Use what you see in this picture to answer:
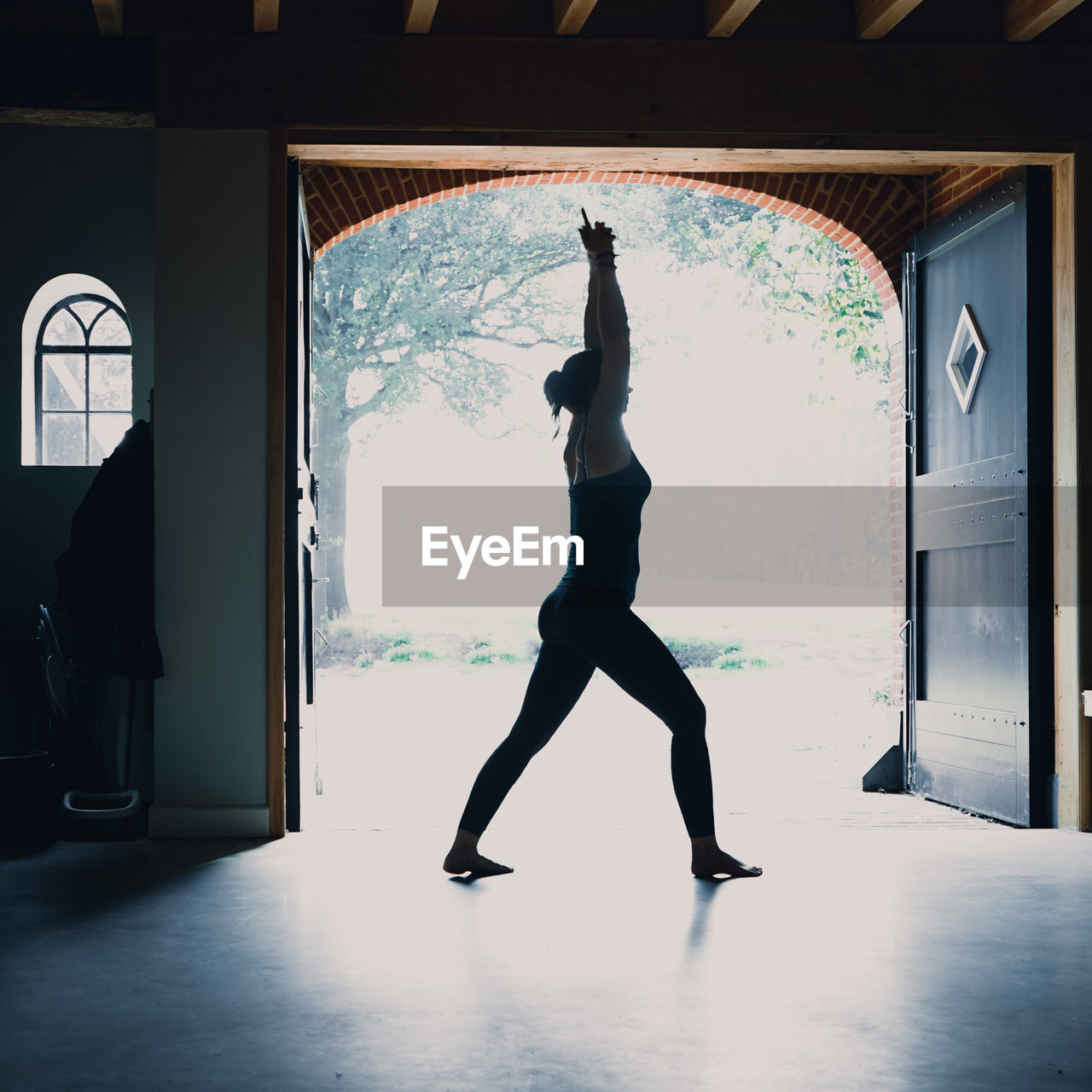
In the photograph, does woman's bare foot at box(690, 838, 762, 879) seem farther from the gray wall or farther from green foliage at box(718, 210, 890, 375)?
green foliage at box(718, 210, 890, 375)

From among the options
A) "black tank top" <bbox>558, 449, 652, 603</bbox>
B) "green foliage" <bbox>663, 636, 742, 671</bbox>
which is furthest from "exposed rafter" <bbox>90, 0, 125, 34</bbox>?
"green foliage" <bbox>663, 636, 742, 671</bbox>

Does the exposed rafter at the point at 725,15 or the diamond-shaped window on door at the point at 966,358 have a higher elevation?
Result: the exposed rafter at the point at 725,15

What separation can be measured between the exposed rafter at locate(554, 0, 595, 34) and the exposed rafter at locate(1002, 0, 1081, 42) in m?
1.53

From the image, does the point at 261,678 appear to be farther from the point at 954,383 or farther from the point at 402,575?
the point at 402,575

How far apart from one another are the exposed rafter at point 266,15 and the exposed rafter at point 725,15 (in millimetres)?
1480

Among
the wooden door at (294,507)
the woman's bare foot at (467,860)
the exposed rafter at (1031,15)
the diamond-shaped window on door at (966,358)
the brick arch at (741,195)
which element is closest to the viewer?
the woman's bare foot at (467,860)

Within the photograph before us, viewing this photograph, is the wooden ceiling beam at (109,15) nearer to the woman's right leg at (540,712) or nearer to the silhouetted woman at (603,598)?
the silhouetted woman at (603,598)

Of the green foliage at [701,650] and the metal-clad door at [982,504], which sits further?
the green foliage at [701,650]

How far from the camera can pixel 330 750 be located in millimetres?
6633

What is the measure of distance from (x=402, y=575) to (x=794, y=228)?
6.56 metres

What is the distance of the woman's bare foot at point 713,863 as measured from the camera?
11.0ft

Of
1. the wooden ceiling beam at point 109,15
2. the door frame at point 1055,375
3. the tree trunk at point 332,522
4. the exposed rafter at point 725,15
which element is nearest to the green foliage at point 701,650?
the tree trunk at point 332,522

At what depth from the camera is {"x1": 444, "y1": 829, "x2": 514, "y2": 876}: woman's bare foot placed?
3.40 meters

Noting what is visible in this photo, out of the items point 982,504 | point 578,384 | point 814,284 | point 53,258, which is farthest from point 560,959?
point 814,284
